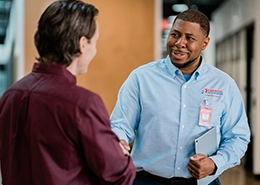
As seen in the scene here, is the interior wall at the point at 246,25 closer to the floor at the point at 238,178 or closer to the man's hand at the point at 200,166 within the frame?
the floor at the point at 238,178

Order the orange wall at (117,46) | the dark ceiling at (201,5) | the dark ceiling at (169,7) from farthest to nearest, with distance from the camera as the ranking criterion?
the dark ceiling at (201,5)
the dark ceiling at (169,7)
the orange wall at (117,46)

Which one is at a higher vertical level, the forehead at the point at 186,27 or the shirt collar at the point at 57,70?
the forehead at the point at 186,27

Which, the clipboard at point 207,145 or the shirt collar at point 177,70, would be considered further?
the shirt collar at point 177,70

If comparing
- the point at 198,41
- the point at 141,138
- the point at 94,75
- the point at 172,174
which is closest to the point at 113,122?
the point at 141,138

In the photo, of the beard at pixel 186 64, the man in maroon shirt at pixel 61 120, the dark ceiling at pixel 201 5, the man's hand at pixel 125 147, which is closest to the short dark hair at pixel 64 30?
the man in maroon shirt at pixel 61 120

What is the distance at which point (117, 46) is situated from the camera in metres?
5.14

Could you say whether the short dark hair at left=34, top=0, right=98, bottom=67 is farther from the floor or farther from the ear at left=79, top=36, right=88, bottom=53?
the floor

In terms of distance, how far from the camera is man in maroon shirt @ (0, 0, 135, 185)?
1.20 meters

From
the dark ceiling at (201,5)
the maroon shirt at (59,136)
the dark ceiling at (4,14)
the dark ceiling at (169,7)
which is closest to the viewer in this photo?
the maroon shirt at (59,136)

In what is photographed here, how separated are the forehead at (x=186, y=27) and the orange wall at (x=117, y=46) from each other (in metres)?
3.15

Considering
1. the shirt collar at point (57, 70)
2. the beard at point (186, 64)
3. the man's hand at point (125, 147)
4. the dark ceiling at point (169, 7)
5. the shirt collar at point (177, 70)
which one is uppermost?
the dark ceiling at point (169, 7)

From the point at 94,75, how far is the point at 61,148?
3.90 meters

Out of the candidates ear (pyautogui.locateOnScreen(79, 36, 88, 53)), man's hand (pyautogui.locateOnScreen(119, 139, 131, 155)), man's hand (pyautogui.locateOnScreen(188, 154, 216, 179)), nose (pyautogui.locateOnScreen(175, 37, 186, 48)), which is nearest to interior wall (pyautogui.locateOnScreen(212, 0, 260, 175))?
nose (pyautogui.locateOnScreen(175, 37, 186, 48))

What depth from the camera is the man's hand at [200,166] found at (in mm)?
1795
